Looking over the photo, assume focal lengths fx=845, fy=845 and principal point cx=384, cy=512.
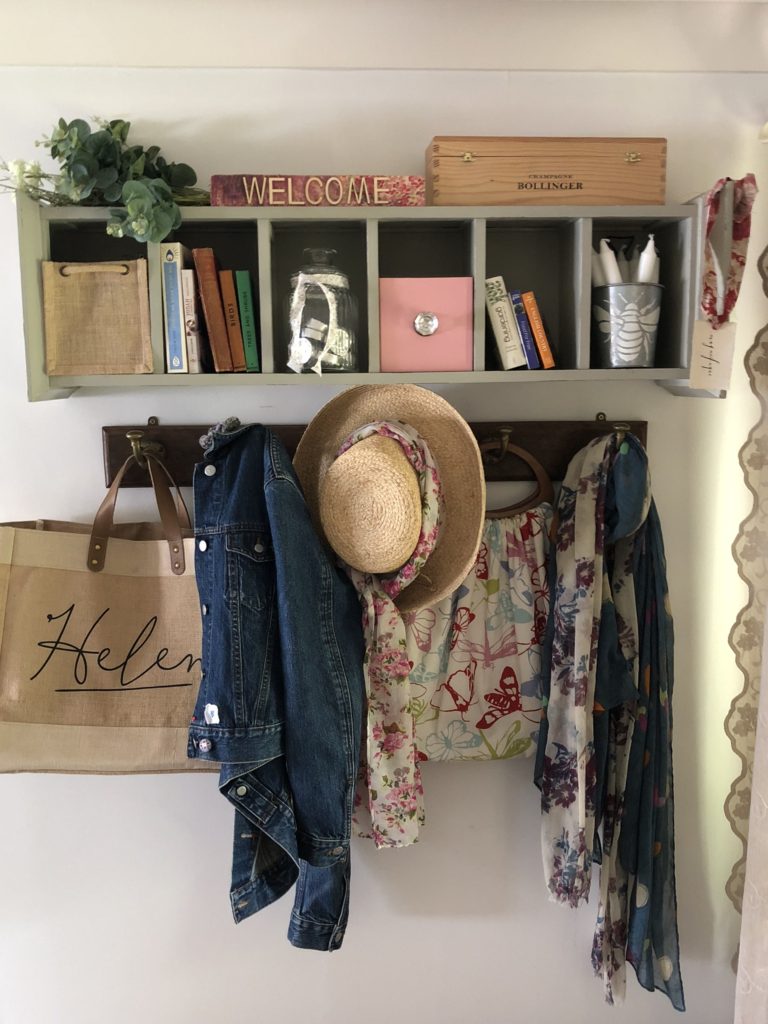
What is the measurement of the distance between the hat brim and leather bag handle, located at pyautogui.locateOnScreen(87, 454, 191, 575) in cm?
23

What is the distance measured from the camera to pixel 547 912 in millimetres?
1605

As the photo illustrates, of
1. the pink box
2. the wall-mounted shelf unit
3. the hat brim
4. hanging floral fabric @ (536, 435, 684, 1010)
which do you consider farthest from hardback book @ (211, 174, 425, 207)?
hanging floral fabric @ (536, 435, 684, 1010)

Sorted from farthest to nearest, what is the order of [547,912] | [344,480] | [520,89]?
1. [547,912]
2. [520,89]
3. [344,480]

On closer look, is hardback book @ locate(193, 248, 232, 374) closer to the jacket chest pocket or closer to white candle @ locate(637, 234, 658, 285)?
the jacket chest pocket

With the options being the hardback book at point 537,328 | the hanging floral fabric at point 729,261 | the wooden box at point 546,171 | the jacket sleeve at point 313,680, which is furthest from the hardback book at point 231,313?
the hanging floral fabric at point 729,261

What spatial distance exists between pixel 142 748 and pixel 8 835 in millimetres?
401

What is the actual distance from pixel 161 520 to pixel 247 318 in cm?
37

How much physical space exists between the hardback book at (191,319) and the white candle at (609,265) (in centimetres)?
64

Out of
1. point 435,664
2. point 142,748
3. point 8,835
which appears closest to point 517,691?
point 435,664

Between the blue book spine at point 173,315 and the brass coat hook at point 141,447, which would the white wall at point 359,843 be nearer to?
the brass coat hook at point 141,447

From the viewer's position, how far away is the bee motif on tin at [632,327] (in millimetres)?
1324

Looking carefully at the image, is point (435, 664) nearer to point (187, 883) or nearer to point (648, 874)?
point (648, 874)

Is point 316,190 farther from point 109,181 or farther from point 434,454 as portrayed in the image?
Answer: point 434,454

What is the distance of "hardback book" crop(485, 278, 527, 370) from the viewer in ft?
4.38
